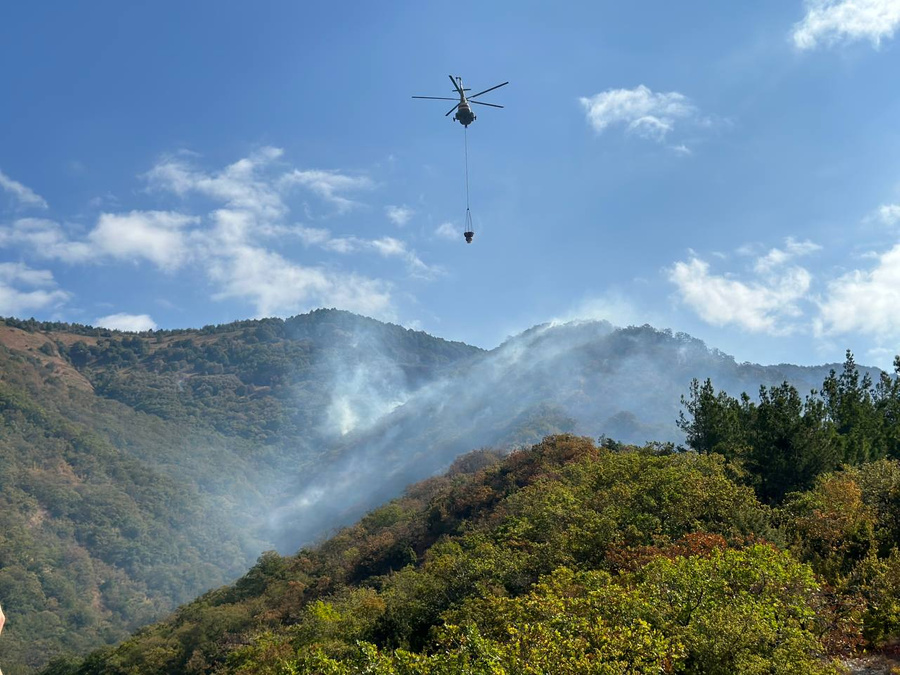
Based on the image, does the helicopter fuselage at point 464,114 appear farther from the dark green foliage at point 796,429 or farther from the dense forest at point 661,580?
the dark green foliage at point 796,429

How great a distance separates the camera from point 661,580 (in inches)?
907

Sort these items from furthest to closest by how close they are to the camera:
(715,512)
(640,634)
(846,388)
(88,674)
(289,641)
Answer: (88,674) < (846,388) < (289,641) < (715,512) < (640,634)

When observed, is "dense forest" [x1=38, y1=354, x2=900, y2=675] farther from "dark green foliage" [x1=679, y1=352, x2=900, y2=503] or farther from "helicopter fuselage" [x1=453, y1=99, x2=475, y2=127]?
"helicopter fuselage" [x1=453, y1=99, x2=475, y2=127]

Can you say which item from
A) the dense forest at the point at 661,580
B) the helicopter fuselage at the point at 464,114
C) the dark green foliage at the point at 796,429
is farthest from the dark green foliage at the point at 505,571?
the helicopter fuselage at the point at 464,114

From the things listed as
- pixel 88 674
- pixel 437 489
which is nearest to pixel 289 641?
pixel 88 674

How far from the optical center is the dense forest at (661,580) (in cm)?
1905

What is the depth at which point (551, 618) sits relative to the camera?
2125 centimetres

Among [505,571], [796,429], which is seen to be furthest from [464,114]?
[796,429]

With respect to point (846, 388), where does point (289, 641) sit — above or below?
below

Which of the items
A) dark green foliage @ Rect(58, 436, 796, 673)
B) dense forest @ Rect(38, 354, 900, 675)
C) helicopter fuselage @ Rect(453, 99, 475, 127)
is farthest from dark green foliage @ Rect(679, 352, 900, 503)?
helicopter fuselage @ Rect(453, 99, 475, 127)

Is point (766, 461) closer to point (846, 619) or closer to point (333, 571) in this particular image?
point (846, 619)

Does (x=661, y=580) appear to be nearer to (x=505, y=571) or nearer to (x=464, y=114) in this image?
(x=505, y=571)

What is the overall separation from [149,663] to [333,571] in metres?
22.9

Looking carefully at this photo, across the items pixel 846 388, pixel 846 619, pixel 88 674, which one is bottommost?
pixel 88 674
